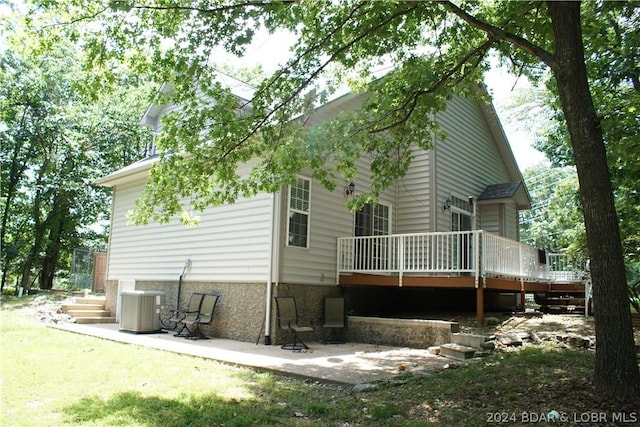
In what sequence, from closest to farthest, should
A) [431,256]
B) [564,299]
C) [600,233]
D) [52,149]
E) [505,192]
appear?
[600,233], [431,256], [564,299], [505,192], [52,149]

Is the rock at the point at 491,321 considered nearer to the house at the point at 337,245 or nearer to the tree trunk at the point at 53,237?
the house at the point at 337,245

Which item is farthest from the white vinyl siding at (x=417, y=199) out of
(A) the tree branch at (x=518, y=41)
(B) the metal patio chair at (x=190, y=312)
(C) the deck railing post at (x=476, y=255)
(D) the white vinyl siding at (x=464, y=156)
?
(A) the tree branch at (x=518, y=41)

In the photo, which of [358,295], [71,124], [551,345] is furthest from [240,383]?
[71,124]

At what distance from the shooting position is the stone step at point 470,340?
8372 millimetres

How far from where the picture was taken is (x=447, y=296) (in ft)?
47.0

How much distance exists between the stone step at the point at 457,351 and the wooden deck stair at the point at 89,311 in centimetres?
1009

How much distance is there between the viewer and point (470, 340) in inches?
336

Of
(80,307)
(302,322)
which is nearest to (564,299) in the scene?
(302,322)

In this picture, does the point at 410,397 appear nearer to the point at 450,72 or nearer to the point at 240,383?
the point at 240,383

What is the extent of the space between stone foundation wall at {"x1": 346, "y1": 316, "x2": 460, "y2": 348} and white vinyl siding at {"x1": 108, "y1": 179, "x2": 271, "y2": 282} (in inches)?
95.2

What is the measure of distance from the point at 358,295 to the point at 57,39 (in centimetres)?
836

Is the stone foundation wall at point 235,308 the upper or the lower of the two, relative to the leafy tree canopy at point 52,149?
lower

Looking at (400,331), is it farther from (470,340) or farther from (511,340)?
(511,340)

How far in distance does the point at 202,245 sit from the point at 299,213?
275 cm
